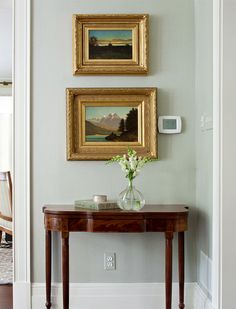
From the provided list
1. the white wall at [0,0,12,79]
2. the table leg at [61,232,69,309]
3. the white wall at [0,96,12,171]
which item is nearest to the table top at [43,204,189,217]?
the table leg at [61,232,69,309]

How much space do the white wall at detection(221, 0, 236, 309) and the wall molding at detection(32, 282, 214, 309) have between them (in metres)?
0.73

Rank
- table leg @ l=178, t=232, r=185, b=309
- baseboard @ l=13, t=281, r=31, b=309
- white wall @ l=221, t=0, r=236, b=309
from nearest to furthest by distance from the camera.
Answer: white wall @ l=221, t=0, r=236, b=309 → table leg @ l=178, t=232, r=185, b=309 → baseboard @ l=13, t=281, r=31, b=309

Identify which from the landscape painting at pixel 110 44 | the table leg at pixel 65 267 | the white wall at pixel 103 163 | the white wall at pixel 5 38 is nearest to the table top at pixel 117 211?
the table leg at pixel 65 267

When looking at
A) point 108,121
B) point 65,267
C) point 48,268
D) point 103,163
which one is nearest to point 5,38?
point 108,121

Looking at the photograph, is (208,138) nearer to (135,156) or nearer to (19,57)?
(135,156)

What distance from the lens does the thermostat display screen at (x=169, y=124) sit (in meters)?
3.52

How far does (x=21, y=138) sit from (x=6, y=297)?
134 centimetres

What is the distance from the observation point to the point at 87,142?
352cm

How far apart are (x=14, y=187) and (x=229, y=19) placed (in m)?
1.86

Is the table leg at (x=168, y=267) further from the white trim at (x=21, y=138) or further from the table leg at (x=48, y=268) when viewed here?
the white trim at (x=21, y=138)

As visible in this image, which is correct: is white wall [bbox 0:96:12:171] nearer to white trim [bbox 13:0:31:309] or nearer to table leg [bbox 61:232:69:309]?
white trim [bbox 13:0:31:309]

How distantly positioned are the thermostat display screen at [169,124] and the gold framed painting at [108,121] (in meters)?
0.10

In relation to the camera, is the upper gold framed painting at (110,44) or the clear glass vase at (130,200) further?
the upper gold framed painting at (110,44)

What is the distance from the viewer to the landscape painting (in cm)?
351
